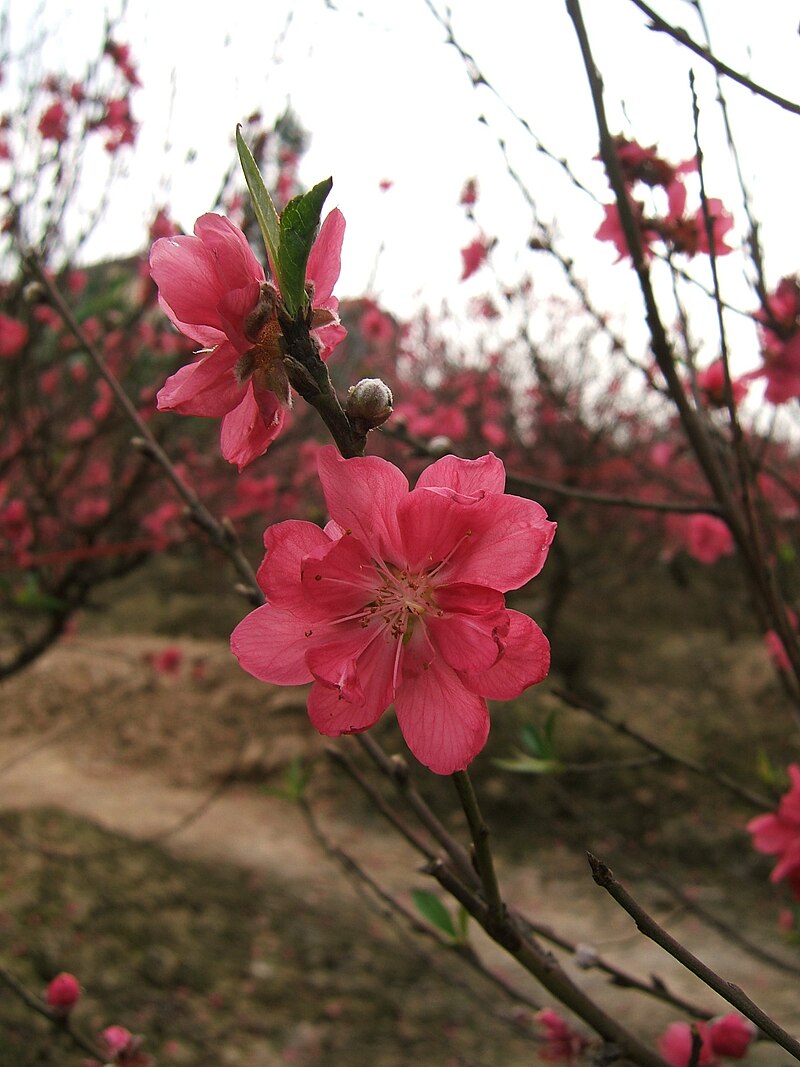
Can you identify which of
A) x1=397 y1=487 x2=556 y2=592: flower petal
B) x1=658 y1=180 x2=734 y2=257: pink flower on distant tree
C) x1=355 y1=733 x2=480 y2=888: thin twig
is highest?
x1=658 y1=180 x2=734 y2=257: pink flower on distant tree

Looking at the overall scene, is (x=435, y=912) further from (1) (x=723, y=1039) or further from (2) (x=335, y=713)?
(2) (x=335, y=713)

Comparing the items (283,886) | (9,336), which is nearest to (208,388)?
(9,336)

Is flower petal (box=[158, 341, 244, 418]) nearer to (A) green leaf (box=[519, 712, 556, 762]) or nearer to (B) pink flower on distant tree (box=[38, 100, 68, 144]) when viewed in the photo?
(A) green leaf (box=[519, 712, 556, 762])

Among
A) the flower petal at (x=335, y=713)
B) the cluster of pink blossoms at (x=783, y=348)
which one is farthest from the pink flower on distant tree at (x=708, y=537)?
the flower petal at (x=335, y=713)

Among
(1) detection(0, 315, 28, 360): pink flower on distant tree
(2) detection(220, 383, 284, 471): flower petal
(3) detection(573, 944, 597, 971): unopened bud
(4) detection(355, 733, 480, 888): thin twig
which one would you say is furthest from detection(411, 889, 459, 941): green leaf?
(1) detection(0, 315, 28, 360): pink flower on distant tree

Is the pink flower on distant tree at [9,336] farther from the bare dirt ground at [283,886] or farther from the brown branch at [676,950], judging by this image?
the brown branch at [676,950]

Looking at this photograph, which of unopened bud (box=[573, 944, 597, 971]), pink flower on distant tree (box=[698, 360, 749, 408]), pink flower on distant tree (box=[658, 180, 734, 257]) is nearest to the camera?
Answer: unopened bud (box=[573, 944, 597, 971])

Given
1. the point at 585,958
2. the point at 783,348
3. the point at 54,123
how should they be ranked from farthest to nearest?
the point at 54,123 → the point at 783,348 → the point at 585,958
